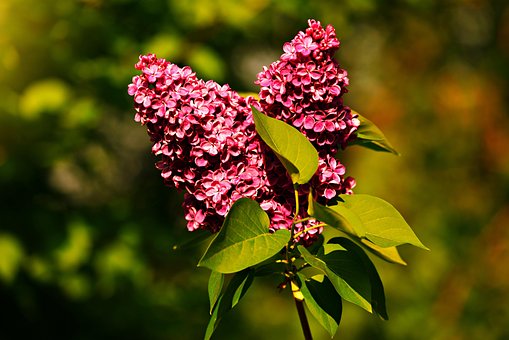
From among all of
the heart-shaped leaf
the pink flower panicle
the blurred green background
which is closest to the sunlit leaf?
the heart-shaped leaf

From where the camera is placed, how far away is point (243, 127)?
1021mm

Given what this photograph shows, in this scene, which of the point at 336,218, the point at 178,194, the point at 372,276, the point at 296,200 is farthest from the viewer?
the point at 178,194

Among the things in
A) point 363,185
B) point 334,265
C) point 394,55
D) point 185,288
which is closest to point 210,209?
point 334,265

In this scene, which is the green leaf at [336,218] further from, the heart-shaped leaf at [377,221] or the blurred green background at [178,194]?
the blurred green background at [178,194]

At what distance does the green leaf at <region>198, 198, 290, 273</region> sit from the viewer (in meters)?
0.93

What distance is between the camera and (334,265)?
102cm

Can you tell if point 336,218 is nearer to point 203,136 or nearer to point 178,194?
point 203,136

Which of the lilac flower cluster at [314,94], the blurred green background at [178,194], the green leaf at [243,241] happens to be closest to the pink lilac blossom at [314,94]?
the lilac flower cluster at [314,94]

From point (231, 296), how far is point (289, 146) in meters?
0.22

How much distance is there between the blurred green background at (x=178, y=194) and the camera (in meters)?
3.27

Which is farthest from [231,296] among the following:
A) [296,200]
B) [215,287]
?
[296,200]

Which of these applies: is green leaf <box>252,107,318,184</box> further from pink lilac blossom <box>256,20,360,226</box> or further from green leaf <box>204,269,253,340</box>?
green leaf <box>204,269,253,340</box>

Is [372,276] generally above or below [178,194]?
above

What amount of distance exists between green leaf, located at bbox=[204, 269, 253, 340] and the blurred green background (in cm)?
214
